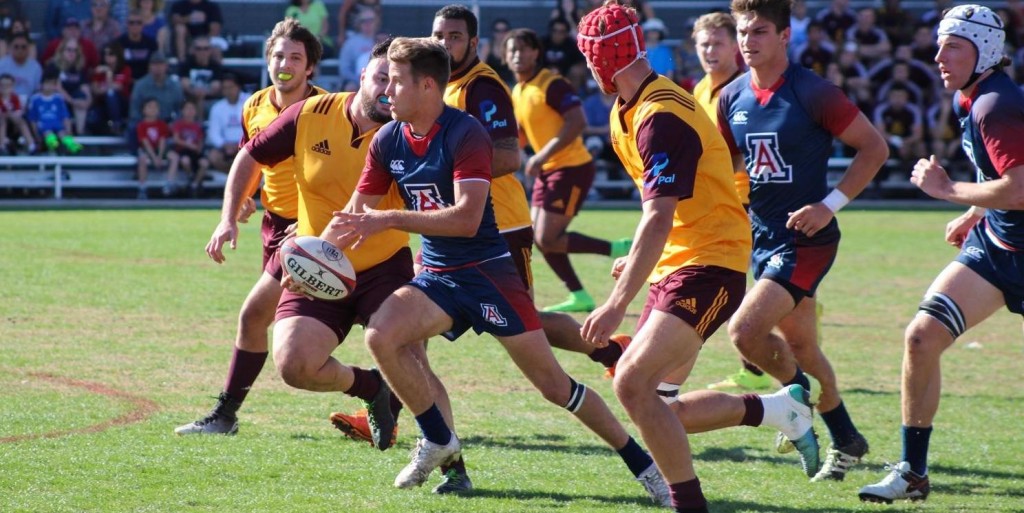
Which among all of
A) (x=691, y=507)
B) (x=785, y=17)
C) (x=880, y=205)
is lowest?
(x=880, y=205)

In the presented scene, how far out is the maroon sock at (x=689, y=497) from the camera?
17.3ft

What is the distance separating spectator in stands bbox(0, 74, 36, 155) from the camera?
2027cm

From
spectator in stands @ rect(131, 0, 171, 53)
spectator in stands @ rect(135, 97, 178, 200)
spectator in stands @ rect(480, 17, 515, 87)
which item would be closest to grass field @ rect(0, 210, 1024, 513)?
spectator in stands @ rect(135, 97, 178, 200)

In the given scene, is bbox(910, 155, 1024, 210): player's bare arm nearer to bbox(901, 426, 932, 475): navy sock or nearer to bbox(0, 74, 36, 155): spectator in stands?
bbox(901, 426, 932, 475): navy sock

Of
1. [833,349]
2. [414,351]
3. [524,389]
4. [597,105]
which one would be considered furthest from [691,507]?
[597,105]

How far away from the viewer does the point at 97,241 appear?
15.3m

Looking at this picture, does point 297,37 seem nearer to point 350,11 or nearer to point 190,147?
point 190,147

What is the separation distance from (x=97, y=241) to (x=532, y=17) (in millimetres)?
→ 12433

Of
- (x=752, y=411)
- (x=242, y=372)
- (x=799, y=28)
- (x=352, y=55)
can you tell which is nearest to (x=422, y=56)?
(x=752, y=411)

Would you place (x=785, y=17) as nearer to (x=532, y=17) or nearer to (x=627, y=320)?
(x=627, y=320)

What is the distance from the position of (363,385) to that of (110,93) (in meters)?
16.1

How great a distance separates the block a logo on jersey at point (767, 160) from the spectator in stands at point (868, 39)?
18728mm

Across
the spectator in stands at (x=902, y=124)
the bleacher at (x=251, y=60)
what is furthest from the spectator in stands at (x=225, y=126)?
the spectator in stands at (x=902, y=124)

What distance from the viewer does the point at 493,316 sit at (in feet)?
18.7
